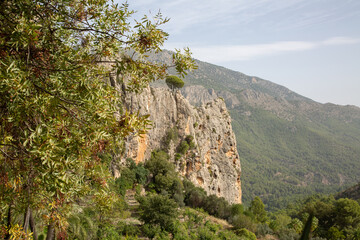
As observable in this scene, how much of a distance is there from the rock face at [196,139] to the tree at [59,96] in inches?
1202

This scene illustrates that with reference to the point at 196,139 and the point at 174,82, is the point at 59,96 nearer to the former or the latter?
the point at 196,139

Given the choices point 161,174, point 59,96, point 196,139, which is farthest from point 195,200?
point 59,96

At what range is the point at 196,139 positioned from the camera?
162 feet

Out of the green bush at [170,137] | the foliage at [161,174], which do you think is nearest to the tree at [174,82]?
the green bush at [170,137]

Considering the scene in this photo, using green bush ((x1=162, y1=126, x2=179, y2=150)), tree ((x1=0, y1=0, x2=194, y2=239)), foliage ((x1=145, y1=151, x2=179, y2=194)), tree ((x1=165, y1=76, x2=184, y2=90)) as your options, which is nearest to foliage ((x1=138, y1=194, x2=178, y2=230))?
foliage ((x1=145, y1=151, x2=179, y2=194))

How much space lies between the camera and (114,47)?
4398mm

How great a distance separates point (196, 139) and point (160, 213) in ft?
103

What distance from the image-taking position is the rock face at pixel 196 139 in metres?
40.0

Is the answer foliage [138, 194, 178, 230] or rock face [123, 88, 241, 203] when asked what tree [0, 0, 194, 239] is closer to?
foliage [138, 194, 178, 230]

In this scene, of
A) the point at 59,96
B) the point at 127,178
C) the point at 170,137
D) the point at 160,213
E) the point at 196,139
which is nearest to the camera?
the point at 59,96

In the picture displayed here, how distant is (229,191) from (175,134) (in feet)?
67.9

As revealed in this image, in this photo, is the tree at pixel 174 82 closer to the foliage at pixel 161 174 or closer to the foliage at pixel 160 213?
the foliage at pixel 161 174

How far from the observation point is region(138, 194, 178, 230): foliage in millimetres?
18375

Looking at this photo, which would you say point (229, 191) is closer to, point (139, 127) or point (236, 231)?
point (236, 231)
